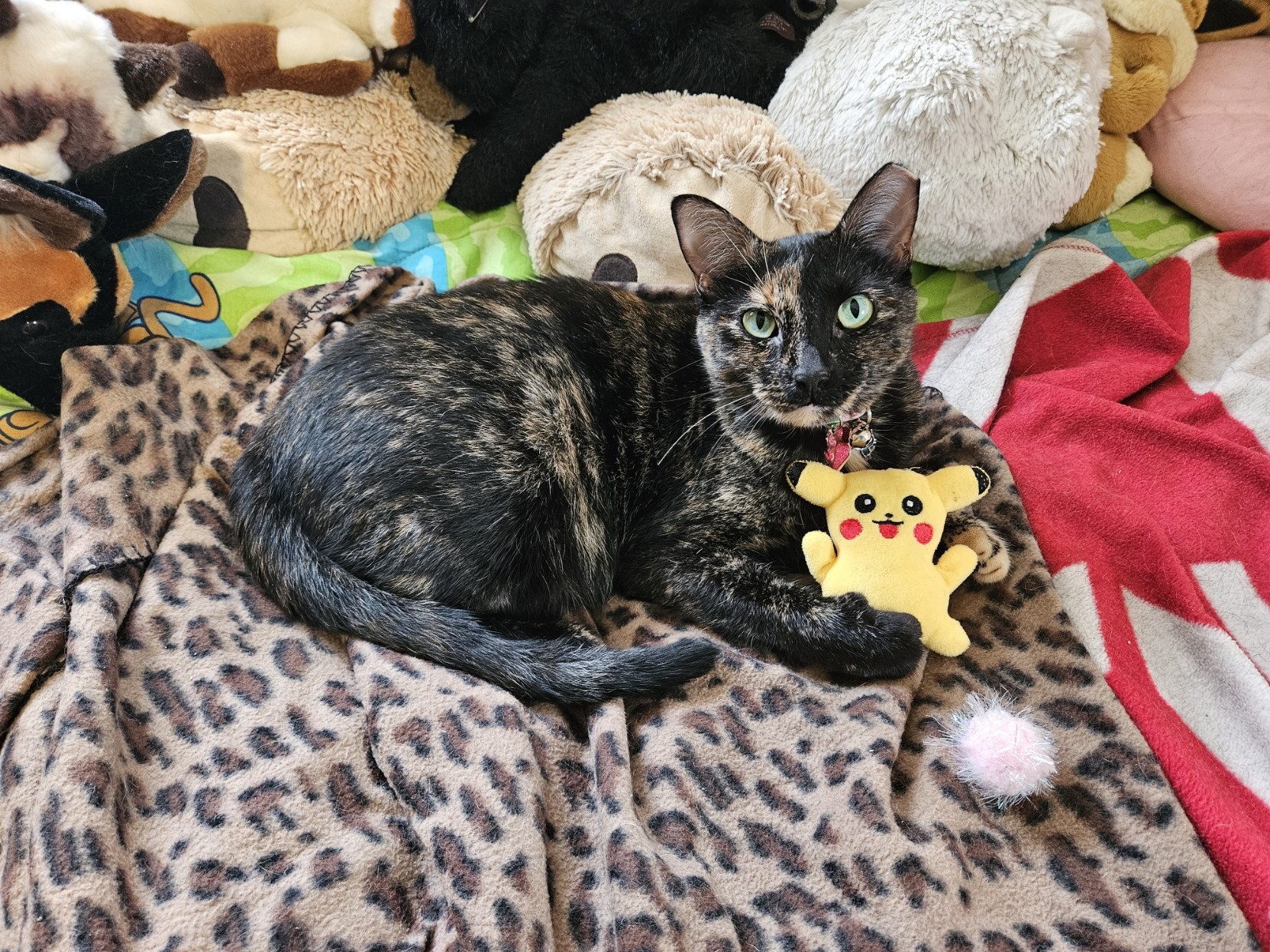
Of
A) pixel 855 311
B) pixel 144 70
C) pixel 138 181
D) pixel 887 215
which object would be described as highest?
pixel 144 70

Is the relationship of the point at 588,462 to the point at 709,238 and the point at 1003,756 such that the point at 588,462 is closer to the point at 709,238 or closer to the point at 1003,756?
the point at 709,238

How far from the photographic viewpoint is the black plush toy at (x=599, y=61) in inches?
80.4

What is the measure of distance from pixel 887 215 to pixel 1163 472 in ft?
2.79

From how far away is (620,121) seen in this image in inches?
78.7

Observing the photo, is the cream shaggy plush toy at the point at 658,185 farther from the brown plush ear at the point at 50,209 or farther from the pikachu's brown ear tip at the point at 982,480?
the brown plush ear at the point at 50,209

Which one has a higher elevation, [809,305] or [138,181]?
[138,181]

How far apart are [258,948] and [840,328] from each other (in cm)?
125

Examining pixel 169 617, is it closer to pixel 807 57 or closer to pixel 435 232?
pixel 435 232

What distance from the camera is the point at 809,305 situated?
1397 millimetres

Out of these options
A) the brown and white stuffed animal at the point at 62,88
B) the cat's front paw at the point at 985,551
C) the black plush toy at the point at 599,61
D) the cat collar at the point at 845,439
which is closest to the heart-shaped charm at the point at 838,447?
the cat collar at the point at 845,439

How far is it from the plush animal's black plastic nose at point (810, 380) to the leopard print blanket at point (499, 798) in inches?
18.6

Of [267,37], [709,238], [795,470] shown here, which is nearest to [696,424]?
[795,470]

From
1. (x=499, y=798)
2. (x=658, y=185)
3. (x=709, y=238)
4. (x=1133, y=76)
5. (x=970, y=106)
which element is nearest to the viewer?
(x=499, y=798)

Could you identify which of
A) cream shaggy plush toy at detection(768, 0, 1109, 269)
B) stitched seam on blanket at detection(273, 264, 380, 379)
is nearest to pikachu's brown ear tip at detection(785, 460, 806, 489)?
cream shaggy plush toy at detection(768, 0, 1109, 269)
